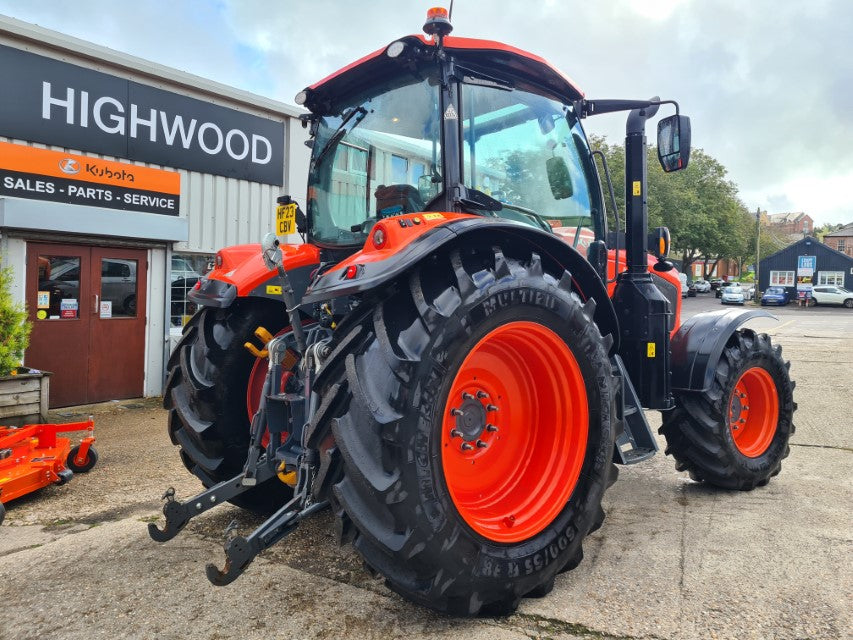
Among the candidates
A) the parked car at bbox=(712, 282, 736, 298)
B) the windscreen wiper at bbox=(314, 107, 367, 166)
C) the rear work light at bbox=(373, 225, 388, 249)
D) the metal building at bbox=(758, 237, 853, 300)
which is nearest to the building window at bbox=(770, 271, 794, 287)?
the metal building at bbox=(758, 237, 853, 300)

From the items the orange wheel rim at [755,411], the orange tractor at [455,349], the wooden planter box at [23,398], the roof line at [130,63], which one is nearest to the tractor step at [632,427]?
the orange tractor at [455,349]

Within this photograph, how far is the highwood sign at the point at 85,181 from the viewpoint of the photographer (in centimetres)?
675

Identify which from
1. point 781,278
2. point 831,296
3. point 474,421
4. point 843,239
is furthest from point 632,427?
point 843,239

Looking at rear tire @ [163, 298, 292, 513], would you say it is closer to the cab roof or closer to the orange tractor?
the orange tractor

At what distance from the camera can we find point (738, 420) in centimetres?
421

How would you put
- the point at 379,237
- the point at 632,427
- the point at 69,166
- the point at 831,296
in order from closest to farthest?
the point at 379,237 → the point at 632,427 → the point at 69,166 → the point at 831,296

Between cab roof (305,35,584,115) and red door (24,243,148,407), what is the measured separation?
5.21m

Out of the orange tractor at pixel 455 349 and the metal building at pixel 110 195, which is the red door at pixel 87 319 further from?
the orange tractor at pixel 455 349

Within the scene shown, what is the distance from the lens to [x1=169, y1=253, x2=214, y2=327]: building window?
8.41 metres

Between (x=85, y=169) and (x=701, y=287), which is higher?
(x=701, y=287)

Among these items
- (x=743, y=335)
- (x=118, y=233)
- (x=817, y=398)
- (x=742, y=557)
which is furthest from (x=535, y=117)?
(x=817, y=398)

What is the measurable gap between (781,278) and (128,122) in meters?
54.3

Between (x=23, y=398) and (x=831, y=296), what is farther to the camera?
(x=831, y=296)

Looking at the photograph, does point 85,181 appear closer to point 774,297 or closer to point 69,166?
point 69,166
